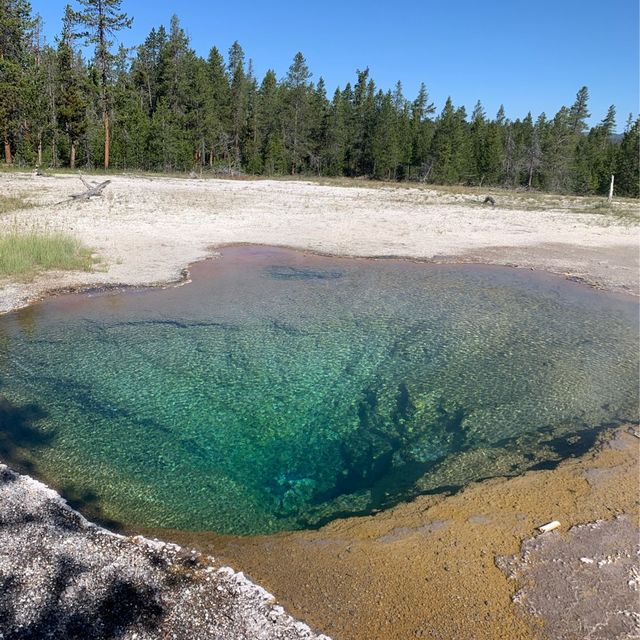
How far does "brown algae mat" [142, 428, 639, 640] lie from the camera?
3725mm

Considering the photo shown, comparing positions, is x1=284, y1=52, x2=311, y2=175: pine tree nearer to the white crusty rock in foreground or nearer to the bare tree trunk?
the bare tree trunk

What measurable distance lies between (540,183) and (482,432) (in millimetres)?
56491

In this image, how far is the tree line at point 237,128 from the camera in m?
37.3

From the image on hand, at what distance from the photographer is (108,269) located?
41.7 feet

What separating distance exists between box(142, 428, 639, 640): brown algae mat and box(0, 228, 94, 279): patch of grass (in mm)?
9555

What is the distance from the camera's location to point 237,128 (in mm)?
51562

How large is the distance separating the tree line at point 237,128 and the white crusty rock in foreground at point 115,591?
37850 mm

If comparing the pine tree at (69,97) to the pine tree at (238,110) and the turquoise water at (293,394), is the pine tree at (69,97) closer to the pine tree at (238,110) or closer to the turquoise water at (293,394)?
the pine tree at (238,110)

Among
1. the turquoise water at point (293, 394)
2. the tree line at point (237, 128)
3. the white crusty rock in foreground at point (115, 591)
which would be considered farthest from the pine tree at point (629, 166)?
the white crusty rock in foreground at point (115, 591)

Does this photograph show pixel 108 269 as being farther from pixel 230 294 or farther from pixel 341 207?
pixel 341 207

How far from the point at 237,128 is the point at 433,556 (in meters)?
52.0

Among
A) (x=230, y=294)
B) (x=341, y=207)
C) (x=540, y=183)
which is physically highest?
(x=540, y=183)

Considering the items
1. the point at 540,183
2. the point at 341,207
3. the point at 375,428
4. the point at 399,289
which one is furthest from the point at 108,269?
the point at 540,183

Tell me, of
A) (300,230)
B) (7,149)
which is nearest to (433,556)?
(300,230)
